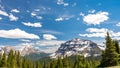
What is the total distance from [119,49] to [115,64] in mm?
16446

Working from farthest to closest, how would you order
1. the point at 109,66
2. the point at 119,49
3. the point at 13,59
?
the point at 13,59 < the point at 119,49 < the point at 109,66

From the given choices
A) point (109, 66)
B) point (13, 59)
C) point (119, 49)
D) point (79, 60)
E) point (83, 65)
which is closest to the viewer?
point (109, 66)

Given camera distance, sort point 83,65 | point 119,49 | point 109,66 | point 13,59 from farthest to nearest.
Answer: point 13,59 → point 83,65 → point 119,49 → point 109,66

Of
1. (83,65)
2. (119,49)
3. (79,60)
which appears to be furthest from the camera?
(79,60)

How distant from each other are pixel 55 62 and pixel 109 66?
125833mm

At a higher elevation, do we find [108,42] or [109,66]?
[108,42]

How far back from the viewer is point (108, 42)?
7350cm

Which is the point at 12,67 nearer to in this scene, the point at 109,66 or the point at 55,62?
the point at 55,62

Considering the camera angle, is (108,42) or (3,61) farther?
(3,61)

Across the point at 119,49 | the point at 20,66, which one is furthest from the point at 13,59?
the point at 119,49

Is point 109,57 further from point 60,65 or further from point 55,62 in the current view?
point 55,62

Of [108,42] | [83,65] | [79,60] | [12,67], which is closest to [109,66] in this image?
[108,42]

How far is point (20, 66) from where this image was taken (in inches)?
7569

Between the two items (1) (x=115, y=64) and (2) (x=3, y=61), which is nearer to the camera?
(1) (x=115, y=64)
